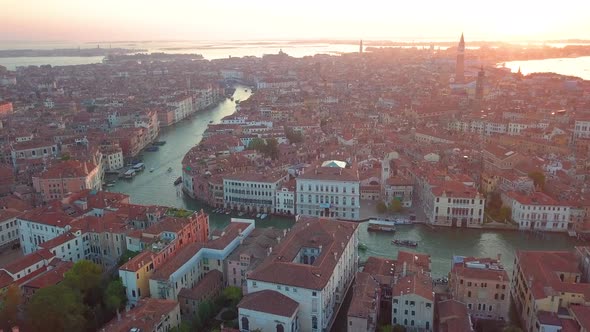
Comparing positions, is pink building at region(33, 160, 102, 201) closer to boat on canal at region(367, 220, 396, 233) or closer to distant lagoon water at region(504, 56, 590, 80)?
boat on canal at region(367, 220, 396, 233)

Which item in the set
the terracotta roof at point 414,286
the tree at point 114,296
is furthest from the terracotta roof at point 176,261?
the terracotta roof at point 414,286

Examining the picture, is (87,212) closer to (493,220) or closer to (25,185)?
(25,185)

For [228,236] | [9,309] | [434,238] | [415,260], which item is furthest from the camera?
[434,238]

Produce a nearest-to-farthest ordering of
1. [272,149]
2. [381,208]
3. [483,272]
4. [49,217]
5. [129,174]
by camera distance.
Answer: [483,272], [49,217], [381,208], [129,174], [272,149]

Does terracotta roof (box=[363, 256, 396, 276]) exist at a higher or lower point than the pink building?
lower

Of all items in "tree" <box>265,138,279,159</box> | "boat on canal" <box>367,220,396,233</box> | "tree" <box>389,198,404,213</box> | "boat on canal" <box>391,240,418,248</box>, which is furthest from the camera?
"tree" <box>265,138,279,159</box>

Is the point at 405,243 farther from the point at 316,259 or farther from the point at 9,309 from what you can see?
the point at 9,309

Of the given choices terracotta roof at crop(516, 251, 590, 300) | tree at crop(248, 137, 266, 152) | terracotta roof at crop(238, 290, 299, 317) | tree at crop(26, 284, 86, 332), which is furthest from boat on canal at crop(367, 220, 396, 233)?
tree at crop(248, 137, 266, 152)

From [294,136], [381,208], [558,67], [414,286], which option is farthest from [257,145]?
[558,67]
